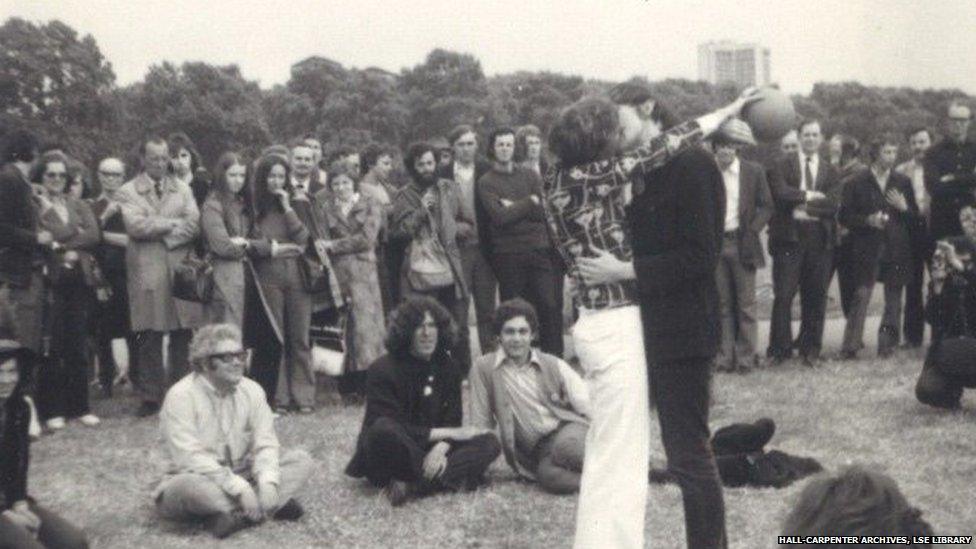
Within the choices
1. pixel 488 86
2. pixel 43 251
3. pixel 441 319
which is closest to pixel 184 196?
pixel 43 251

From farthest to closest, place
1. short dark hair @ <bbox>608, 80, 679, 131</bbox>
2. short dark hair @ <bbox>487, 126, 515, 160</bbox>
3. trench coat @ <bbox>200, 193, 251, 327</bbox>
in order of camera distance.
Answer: short dark hair @ <bbox>487, 126, 515, 160</bbox> → trench coat @ <bbox>200, 193, 251, 327</bbox> → short dark hair @ <bbox>608, 80, 679, 131</bbox>

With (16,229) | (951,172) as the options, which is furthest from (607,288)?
(951,172)

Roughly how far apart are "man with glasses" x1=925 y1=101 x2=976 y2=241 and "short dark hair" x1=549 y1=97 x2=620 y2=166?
22.6ft

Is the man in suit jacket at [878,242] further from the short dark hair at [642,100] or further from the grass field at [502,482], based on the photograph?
the short dark hair at [642,100]

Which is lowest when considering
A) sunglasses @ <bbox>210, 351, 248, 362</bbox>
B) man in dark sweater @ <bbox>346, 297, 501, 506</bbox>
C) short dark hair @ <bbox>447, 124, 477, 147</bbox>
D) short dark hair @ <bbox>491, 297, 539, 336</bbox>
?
man in dark sweater @ <bbox>346, 297, 501, 506</bbox>

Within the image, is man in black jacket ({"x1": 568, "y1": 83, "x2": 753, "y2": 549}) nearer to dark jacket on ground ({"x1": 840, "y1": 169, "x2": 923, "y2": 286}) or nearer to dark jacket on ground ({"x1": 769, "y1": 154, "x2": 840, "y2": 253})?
dark jacket on ground ({"x1": 769, "y1": 154, "x2": 840, "y2": 253})

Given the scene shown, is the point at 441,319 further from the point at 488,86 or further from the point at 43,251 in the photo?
the point at 488,86

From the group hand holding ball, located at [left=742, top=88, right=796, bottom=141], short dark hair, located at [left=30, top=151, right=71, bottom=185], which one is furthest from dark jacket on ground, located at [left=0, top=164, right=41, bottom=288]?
hand holding ball, located at [left=742, top=88, right=796, bottom=141]

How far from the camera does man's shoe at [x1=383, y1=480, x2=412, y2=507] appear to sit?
662cm

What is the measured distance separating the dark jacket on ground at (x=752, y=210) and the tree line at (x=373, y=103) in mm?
10653

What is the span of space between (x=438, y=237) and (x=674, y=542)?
14.1ft

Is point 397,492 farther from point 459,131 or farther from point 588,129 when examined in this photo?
point 459,131

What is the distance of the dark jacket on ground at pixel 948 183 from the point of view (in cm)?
1076

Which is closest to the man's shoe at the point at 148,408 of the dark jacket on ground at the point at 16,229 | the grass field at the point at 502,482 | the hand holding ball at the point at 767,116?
the grass field at the point at 502,482
